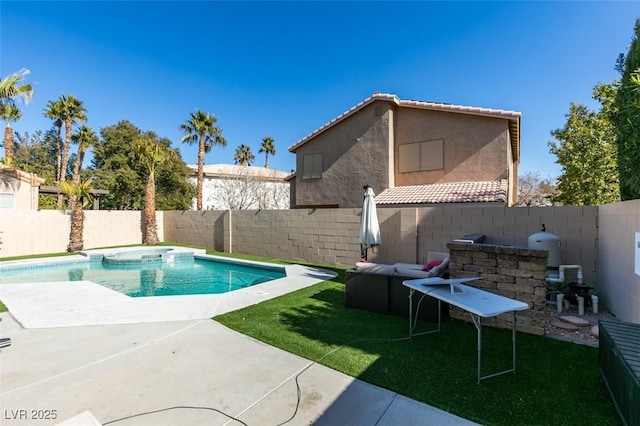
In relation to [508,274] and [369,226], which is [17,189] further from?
[508,274]

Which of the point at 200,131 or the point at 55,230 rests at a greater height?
the point at 200,131

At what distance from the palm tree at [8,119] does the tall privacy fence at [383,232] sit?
529 cm

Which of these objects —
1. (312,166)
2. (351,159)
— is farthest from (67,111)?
(351,159)

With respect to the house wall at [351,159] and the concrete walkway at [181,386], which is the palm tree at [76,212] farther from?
the concrete walkway at [181,386]

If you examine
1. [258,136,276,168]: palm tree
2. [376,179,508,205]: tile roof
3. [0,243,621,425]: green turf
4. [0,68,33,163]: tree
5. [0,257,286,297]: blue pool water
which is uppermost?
[258,136,276,168]: palm tree

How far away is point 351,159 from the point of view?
16984mm

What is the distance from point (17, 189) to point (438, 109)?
76.1ft

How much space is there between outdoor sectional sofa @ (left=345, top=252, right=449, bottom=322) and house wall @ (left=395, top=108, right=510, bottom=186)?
349 inches

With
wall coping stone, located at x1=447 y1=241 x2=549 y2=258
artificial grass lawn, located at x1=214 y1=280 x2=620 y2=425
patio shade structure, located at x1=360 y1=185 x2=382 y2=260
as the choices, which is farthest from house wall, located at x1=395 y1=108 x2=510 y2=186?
artificial grass lawn, located at x1=214 y1=280 x2=620 y2=425

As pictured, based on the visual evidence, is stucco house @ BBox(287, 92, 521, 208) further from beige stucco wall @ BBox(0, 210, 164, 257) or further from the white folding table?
beige stucco wall @ BBox(0, 210, 164, 257)

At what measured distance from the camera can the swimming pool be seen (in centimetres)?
1053

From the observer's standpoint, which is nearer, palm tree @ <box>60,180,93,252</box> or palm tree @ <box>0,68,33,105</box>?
palm tree @ <box>0,68,33,105</box>

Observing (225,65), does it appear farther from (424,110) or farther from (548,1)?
(548,1)

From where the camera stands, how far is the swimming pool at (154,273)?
A: 415 inches
